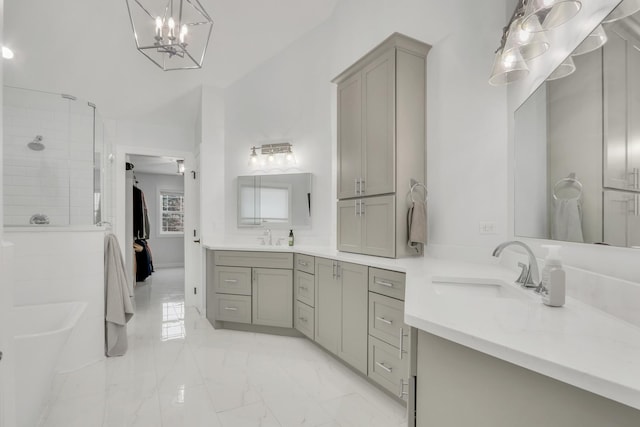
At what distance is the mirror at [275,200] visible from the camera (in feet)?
11.9

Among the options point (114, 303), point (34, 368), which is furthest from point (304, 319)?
point (34, 368)

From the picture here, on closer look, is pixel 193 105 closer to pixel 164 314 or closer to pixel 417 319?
pixel 164 314

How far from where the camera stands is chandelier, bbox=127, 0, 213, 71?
1.86 metres

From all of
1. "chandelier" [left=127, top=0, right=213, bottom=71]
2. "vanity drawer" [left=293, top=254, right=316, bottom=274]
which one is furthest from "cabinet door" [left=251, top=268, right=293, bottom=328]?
"chandelier" [left=127, top=0, right=213, bottom=71]

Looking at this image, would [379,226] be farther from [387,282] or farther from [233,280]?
[233,280]

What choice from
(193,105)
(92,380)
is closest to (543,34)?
(92,380)

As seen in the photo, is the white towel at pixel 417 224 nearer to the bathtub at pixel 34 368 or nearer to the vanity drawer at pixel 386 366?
the vanity drawer at pixel 386 366

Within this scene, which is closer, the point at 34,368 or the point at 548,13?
the point at 548,13

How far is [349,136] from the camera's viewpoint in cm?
281

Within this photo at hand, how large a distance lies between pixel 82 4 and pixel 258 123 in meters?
1.90

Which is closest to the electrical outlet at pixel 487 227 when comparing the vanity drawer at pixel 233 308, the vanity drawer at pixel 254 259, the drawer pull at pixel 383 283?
the drawer pull at pixel 383 283

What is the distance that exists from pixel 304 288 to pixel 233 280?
86cm

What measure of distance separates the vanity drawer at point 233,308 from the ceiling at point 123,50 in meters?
2.56

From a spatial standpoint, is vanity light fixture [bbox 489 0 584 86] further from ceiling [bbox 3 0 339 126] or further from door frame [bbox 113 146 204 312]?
door frame [bbox 113 146 204 312]
